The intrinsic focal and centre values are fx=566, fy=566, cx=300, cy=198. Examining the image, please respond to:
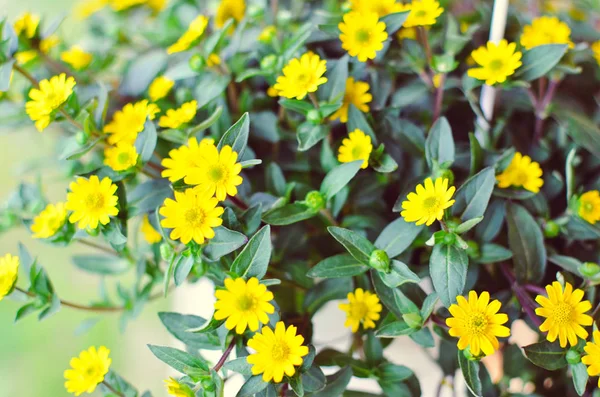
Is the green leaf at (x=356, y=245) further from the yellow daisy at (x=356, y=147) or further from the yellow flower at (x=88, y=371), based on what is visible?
the yellow flower at (x=88, y=371)

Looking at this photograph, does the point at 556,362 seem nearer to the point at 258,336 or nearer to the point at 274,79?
the point at 258,336

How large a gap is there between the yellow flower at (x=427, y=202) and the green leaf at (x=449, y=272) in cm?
4

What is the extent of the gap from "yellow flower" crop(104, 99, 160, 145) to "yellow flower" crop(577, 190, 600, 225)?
45 cm

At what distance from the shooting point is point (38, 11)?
3.96 feet

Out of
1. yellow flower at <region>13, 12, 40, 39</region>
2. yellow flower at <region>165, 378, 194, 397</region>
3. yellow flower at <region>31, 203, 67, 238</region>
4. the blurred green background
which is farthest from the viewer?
the blurred green background

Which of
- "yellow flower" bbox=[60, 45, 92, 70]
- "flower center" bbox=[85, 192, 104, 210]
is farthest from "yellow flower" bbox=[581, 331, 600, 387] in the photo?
"yellow flower" bbox=[60, 45, 92, 70]

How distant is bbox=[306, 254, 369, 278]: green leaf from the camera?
1.75ft

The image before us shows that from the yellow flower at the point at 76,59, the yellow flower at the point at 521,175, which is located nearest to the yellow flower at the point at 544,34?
the yellow flower at the point at 521,175

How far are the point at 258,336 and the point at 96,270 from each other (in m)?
0.34

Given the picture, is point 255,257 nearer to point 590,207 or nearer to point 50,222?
point 50,222

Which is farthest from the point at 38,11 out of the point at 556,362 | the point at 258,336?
the point at 556,362

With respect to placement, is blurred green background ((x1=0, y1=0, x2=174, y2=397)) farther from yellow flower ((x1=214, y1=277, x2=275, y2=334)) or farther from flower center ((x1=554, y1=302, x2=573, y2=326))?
flower center ((x1=554, y1=302, x2=573, y2=326))

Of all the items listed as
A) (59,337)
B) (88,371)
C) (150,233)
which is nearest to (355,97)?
(150,233)

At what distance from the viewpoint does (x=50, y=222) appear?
57 centimetres
